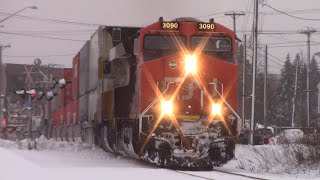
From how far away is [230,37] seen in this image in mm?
17234

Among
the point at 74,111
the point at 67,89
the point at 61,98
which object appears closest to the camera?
the point at 74,111

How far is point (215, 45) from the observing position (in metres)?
17.3

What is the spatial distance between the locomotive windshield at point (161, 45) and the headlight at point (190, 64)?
435 mm

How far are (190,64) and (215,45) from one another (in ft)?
3.51

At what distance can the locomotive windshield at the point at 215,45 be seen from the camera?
56.4ft

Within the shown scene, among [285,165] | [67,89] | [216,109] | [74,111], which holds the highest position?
[67,89]

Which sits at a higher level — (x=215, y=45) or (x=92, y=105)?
(x=215, y=45)

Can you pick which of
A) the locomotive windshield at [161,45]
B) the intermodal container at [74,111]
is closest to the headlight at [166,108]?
the locomotive windshield at [161,45]

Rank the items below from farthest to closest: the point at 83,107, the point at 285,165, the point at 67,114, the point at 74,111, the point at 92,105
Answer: the point at 67,114, the point at 74,111, the point at 83,107, the point at 92,105, the point at 285,165

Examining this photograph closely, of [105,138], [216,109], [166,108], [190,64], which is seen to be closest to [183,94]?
[166,108]

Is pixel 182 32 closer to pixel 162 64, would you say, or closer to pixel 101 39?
pixel 162 64

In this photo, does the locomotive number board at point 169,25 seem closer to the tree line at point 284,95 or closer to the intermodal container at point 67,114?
the intermodal container at point 67,114

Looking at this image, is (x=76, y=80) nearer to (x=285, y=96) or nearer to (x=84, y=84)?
(x=84, y=84)

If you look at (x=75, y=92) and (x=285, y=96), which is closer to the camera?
(x=75, y=92)
